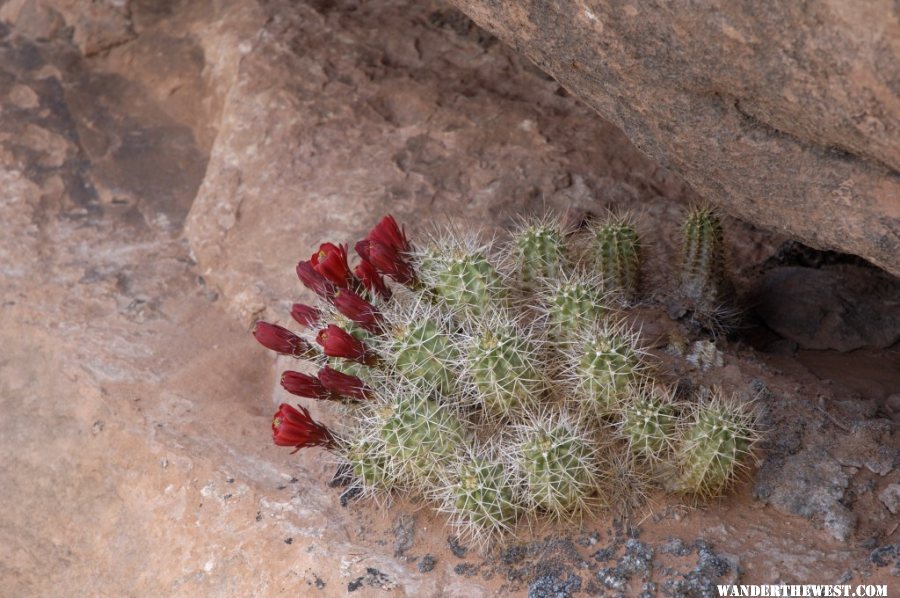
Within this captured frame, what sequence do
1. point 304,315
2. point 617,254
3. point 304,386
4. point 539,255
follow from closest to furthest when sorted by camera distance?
point 304,386 < point 304,315 < point 539,255 < point 617,254

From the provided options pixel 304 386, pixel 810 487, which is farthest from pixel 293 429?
pixel 810 487

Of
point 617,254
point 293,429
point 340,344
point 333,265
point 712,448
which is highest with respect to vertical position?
point 617,254

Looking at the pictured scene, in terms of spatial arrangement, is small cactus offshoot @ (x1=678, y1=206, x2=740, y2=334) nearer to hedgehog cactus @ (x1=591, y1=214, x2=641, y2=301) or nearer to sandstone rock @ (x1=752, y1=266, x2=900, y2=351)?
hedgehog cactus @ (x1=591, y1=214, x2=641, y2=301)

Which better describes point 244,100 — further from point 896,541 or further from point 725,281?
point 896,541

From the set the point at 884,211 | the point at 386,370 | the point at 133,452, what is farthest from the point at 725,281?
the point at 133,452

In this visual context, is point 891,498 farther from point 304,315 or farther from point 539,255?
point 304,315

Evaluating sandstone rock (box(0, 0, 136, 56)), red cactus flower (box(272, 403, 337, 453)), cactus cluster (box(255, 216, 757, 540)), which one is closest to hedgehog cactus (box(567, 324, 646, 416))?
cactus cluster (box(255, 216, 757, 540))

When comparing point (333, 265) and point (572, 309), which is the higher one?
point (572, 309)
